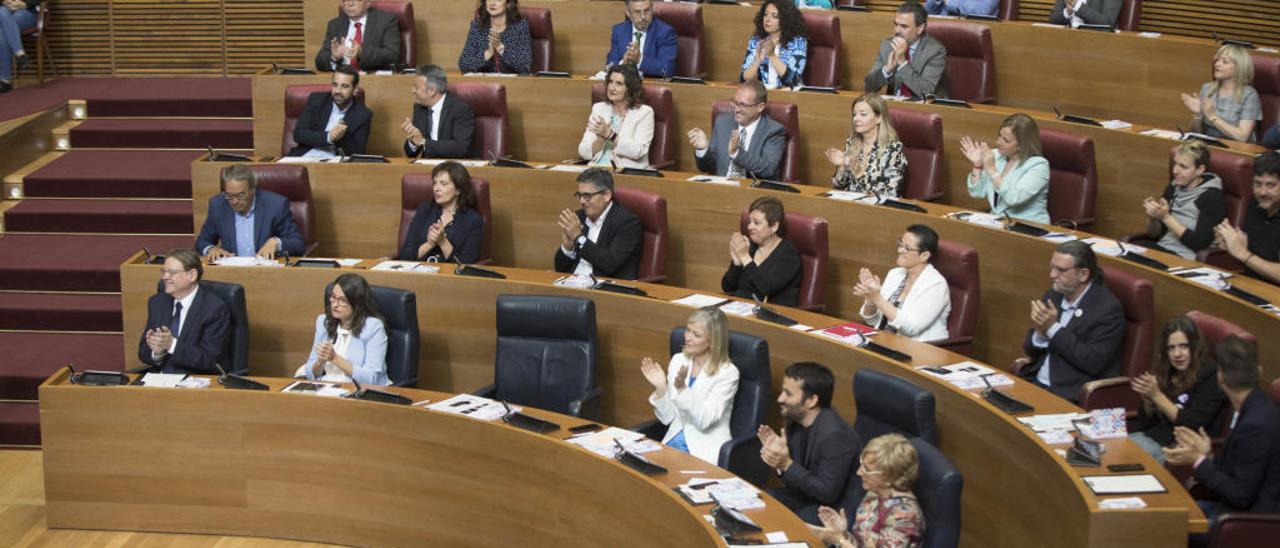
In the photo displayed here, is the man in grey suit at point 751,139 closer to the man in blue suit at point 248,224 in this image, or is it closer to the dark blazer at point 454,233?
the dark blazer at point 454,233

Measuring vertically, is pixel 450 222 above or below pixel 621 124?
below

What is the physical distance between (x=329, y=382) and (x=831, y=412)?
2014 millimetres

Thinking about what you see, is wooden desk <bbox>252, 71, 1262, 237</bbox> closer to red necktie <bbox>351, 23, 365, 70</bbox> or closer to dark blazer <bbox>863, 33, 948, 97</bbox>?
dark blazer <bbox>863, 33, 948, 97</bbox>

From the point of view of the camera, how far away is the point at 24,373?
21.5 feet

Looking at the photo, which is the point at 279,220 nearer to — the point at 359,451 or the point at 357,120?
the point at 357,120

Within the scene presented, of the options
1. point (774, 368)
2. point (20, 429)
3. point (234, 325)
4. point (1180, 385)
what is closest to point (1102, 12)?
point (774, 368)

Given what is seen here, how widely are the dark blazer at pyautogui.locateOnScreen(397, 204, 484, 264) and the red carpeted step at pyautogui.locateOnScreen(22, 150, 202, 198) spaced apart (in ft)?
6.46

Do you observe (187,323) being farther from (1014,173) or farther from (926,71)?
(926,71)

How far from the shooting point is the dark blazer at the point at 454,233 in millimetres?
6336

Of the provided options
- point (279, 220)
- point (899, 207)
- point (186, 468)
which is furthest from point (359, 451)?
point (899, 207)

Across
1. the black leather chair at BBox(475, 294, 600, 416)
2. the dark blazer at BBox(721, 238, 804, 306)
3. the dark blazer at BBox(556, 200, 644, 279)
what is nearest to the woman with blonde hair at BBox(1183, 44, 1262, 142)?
the dark blazer at BBox(721, 238, 804, 306)

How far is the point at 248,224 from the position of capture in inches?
253

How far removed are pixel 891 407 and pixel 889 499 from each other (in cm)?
57

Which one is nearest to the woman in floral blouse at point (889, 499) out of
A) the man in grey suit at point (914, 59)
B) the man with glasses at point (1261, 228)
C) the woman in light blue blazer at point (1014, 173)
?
the man with glasses at point (1261, 228)
